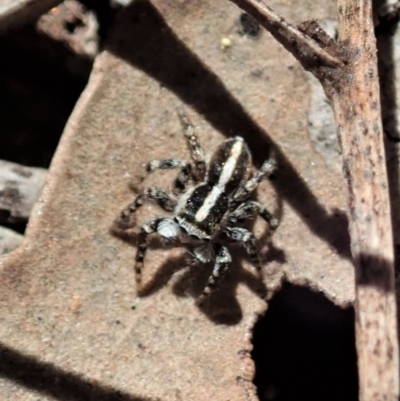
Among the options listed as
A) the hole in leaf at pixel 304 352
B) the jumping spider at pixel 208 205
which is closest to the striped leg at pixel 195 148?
the jumping spider at pixel 208 205

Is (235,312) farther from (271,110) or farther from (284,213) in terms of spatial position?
(271,110)

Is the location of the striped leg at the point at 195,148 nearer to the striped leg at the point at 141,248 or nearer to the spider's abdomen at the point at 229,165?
the spider's abdomen at the point at 229,165

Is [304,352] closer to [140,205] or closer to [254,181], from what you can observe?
[254,181]

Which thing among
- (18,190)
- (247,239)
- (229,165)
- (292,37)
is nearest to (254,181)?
(229,165)

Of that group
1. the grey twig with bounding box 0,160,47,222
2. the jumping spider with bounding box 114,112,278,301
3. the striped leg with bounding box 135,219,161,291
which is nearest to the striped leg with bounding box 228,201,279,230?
the jumping spider with bounding box 114,112,278,301

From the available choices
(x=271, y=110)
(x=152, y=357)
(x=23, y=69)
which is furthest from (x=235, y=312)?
(x=23, y=69)
